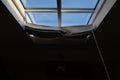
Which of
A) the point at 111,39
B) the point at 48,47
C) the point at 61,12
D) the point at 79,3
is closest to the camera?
the point at 79,3

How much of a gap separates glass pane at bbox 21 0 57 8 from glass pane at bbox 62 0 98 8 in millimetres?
186

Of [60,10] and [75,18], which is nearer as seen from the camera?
[60,10]

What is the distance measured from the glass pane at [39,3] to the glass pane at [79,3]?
0.61 ft

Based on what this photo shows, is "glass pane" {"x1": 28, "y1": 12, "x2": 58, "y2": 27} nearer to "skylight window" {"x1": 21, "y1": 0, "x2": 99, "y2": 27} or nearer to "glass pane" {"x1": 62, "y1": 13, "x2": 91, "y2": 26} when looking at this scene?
"skylight window" {"x1": 21, "y1": 0, "x2": 99, "y2": 27}

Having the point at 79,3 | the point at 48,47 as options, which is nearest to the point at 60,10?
the point at 79,3

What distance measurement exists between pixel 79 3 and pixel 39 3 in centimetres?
70

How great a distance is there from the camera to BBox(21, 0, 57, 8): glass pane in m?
2.84

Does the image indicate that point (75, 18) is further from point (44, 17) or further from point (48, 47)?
point (48, 47)

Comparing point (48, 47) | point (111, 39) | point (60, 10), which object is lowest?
point (111, 39)

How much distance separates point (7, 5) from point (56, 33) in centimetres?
79

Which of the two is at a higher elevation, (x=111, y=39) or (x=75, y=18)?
(x=75, y=18)

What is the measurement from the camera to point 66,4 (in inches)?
113

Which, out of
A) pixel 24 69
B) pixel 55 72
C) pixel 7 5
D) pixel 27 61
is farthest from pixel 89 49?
pixel 7 5

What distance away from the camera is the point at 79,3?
2.88m
